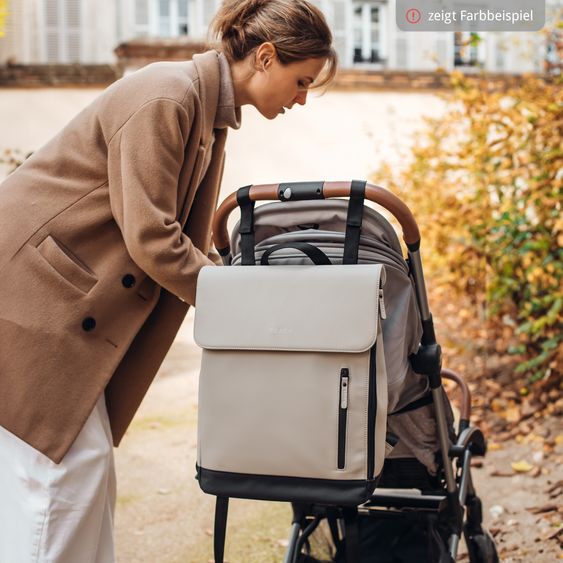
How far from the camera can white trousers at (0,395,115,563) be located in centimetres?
206

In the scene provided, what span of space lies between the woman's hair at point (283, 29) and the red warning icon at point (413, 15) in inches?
120

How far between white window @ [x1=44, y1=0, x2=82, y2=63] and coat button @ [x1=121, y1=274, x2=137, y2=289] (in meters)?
12.9

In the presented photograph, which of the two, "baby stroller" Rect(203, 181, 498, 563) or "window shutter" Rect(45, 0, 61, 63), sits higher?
"window shutter" Rect(45, 0, 61, 63)

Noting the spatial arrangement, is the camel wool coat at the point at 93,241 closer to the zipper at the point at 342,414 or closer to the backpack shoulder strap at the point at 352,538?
the zipper at the point at 342,414

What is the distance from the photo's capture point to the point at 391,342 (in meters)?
2.05

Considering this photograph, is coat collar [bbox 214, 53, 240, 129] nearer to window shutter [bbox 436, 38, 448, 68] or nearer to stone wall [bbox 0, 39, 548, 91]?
stone wall [bbox 0, 39, 548, 91]

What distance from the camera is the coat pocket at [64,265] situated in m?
2.10

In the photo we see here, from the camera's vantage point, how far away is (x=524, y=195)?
4.93m

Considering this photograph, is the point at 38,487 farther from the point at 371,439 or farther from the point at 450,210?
the point at 450,210

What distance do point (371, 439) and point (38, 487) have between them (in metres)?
0.83

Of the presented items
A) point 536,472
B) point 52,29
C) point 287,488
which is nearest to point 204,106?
point 287,488

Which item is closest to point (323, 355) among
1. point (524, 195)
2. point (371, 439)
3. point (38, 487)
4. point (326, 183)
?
point (371, 439)

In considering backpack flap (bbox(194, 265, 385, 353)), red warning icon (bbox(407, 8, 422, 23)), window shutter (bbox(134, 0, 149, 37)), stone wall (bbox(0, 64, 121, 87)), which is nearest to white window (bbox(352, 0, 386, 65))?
window shutter (bbox(134, 0, 149, 37))

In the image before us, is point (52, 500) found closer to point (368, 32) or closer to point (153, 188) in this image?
point (153, 188)
